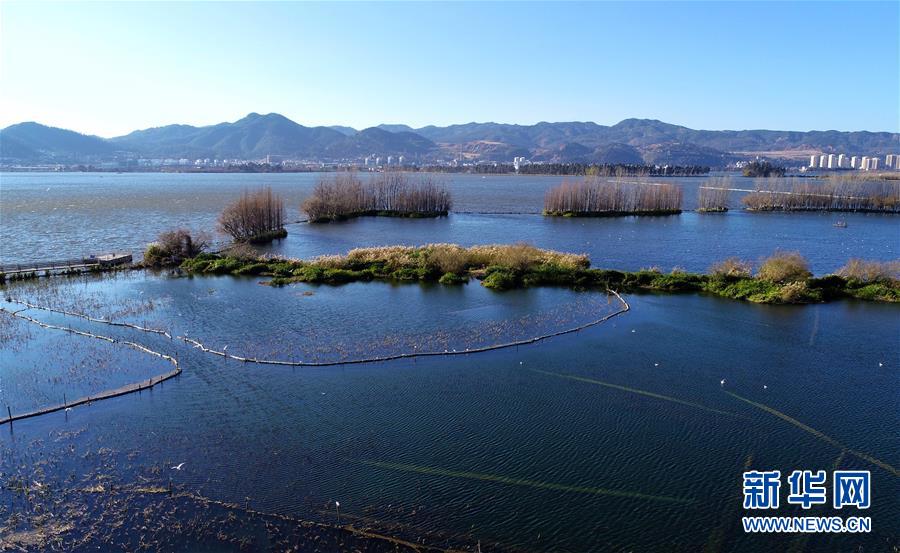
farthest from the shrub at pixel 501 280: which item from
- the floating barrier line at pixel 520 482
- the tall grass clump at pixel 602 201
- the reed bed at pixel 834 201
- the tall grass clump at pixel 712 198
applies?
the reed bed at pixel 834 201

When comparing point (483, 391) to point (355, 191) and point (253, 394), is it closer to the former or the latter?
point (253, 394)

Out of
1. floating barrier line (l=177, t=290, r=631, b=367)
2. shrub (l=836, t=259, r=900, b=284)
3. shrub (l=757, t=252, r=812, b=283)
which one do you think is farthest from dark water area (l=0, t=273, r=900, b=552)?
shrub (l=836, t=259, r=900, b=284)

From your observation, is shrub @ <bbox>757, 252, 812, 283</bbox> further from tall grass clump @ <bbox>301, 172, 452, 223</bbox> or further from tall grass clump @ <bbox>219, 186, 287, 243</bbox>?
tall grass clump @ <bbox>301, 172, 452, 223</bbox>

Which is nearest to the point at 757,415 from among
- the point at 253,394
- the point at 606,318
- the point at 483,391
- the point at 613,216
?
the point at 483,391

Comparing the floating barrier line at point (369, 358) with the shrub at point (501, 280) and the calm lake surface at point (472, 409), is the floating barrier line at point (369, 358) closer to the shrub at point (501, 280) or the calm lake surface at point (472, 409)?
the calm lake surface at point (472, 409)

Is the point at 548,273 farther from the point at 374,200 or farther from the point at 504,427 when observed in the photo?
the point at 374,200

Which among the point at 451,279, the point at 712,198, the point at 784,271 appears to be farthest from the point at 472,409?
the point at 712,198
